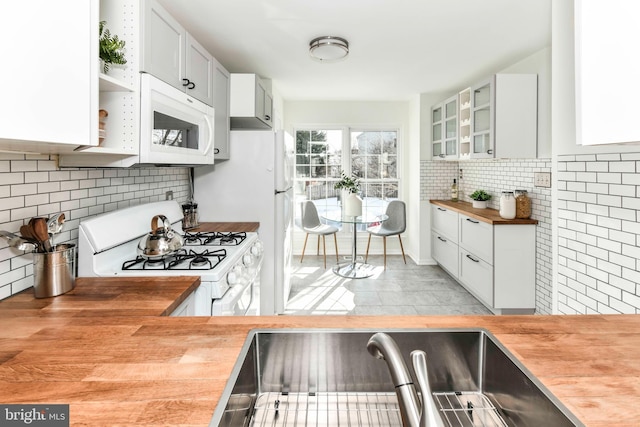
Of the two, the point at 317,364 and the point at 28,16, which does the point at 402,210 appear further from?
the point at 28,16

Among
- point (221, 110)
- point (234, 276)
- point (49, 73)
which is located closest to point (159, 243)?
point (234, 276)

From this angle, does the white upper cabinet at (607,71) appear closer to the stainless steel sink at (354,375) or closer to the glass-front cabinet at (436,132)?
the stainless steel sink at (354,375)

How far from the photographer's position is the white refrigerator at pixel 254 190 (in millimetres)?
3176

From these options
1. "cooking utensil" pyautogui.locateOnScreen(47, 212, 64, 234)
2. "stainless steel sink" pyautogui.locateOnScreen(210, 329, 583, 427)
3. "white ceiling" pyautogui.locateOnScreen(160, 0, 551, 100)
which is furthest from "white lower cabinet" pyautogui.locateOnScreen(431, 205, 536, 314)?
"cooking utensil" pyautogui.locateOnScreen(47, 212, 64, 234)

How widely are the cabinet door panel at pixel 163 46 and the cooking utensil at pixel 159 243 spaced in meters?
0.78

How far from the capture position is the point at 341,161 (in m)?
5.73

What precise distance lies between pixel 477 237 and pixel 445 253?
97 cm

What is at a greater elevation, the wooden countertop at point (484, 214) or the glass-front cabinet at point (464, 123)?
the glass-front cabinet at point (464, 123)

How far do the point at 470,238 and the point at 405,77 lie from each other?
1.95 meters

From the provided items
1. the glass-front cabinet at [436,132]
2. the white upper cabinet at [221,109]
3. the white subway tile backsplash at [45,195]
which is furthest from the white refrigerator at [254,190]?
the glass-front cabinet at [436,132]

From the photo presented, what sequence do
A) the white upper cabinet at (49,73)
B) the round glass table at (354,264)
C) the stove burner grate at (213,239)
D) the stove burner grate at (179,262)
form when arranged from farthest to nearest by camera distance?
the round glass table at (354,264), the stove burner grate at (213,239), the stove burner grate at (179,262), the white upper cabinet at (49,73)

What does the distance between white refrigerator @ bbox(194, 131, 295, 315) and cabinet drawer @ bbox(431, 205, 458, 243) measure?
216 centimetres

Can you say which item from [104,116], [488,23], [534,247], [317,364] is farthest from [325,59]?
[317,364]

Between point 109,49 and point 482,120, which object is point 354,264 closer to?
point 482,120
